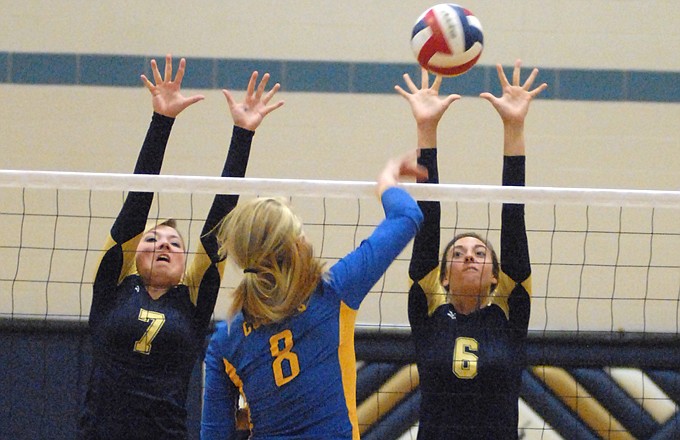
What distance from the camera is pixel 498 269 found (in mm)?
4055

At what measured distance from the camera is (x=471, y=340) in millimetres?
3723

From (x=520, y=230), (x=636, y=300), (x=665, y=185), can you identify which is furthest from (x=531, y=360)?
(x=520, y=230)

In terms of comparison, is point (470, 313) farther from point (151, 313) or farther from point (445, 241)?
point (445, 241)

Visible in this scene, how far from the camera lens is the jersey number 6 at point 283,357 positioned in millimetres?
2584

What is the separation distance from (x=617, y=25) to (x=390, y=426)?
3.04 m

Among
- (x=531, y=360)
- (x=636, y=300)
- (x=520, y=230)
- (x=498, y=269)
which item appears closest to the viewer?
(x=520, y=230)

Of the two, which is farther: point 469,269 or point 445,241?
point 445,241

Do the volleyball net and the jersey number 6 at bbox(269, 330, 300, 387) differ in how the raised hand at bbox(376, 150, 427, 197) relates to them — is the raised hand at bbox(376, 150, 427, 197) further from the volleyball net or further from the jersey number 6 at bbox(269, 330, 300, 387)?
the volleyball net

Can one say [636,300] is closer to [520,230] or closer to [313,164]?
[313,164]

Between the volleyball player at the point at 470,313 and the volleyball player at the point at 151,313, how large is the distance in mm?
786

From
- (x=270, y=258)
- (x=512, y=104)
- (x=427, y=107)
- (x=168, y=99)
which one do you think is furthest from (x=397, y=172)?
(x=168, y=99)

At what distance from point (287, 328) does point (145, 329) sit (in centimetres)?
135

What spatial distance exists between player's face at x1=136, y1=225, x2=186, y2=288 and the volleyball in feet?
4.25

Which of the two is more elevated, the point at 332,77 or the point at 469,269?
the point at 332,77
